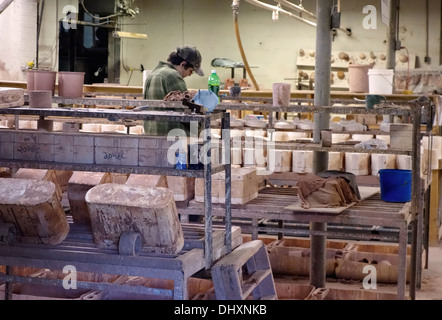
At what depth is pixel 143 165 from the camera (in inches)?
154

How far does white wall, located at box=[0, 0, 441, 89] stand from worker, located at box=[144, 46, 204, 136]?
894cm

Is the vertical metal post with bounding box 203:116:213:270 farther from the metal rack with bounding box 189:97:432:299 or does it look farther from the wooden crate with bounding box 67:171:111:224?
the metal rack with bounding box 189:97:432:299

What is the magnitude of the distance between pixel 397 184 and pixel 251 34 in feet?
35.3

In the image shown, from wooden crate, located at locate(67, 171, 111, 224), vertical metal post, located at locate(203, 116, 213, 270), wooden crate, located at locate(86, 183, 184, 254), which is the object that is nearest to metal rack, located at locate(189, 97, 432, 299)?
wooden crate, located at locate(67, 171, 111, 224)

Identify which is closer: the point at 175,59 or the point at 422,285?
the point at 175,59

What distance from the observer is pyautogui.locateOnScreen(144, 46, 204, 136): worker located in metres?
5.80

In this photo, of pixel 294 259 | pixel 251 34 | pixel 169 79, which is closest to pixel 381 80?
pixel 294 259

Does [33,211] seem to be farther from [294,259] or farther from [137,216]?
[294,259]

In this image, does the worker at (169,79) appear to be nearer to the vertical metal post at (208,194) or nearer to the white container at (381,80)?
the white container at (381,80)

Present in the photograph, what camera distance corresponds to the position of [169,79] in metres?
5.98

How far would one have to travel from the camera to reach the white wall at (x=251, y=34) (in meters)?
A: 14.7

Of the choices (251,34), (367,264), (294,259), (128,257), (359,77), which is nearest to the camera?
(128,257)
